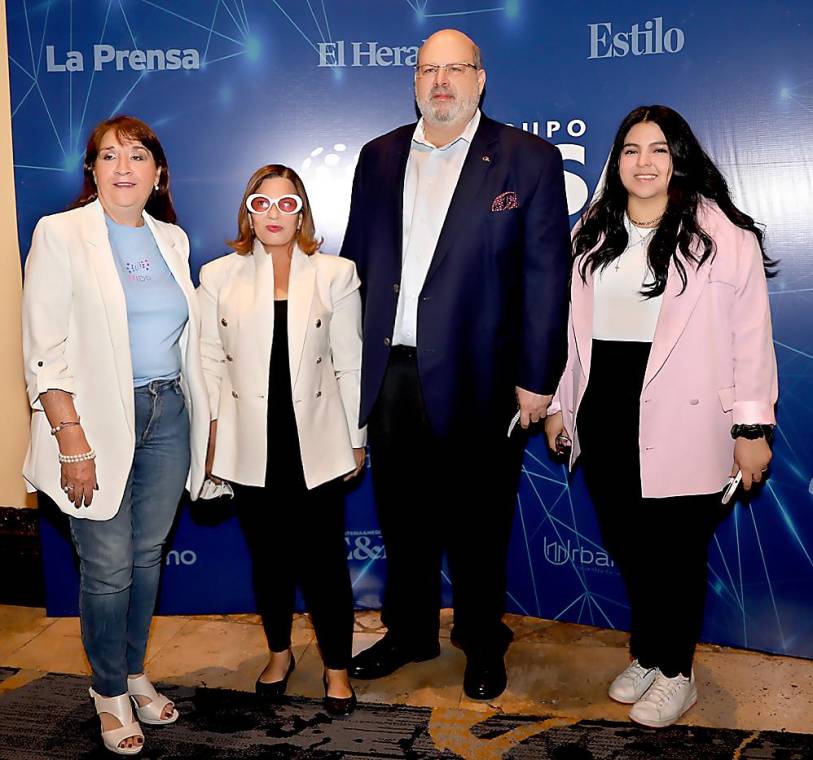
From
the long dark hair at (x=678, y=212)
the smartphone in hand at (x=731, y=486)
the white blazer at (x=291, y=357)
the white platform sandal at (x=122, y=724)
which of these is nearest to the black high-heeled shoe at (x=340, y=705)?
the white platform sandal at (x=122, y=724)

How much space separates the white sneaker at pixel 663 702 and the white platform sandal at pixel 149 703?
56.7 inches

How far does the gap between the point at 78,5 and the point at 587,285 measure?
6.97 ft

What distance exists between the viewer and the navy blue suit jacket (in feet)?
8.91

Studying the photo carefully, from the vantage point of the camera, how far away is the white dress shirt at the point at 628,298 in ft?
8.68

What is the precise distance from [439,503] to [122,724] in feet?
3.85

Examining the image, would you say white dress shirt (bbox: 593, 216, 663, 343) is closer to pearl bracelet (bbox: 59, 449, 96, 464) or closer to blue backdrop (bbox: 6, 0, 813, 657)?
blue backdrop (bbox: 6, 0, 813, 657)

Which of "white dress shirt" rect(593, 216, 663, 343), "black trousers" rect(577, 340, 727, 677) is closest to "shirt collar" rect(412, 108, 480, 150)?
"white dress shirt" rect(593, 216, 663, 343)

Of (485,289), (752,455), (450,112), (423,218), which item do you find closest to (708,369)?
(752,455)

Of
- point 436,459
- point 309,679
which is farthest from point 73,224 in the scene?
point 309,679

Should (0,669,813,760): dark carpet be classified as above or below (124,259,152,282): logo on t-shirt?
below

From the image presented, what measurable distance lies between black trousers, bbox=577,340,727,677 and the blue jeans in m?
1.23

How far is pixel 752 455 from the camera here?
103 inches

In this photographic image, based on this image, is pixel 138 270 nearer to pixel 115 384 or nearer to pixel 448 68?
pixel 115 384

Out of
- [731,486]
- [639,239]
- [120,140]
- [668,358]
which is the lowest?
[731,486]
